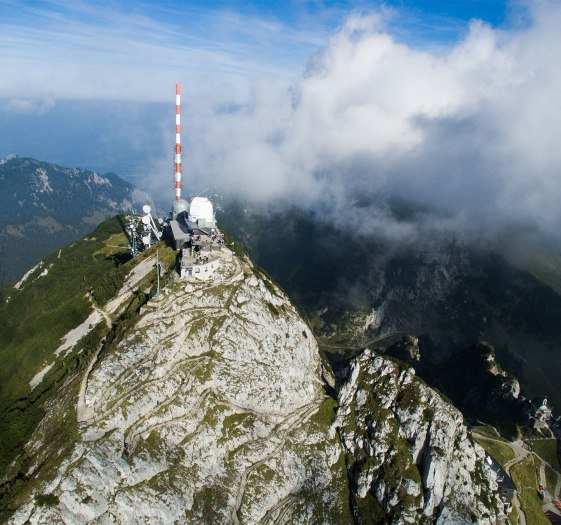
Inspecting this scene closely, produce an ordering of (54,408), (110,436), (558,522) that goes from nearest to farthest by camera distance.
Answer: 1. (110,436)
2. (54,408)
3. (558,522)

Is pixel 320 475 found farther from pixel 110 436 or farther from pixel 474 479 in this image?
pixel 110 436

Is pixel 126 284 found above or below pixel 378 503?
above

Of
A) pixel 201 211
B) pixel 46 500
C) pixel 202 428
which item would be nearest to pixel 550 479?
pixel 202 428

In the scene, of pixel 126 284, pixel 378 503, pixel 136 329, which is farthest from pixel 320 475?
pixel 126 284

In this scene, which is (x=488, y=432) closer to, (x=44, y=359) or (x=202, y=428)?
(x=202, y=428)

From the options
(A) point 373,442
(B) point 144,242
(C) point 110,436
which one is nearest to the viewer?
(C) point 110,436

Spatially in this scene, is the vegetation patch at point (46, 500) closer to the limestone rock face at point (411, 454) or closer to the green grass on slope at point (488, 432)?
the limestone rock face at point (411, 454)
